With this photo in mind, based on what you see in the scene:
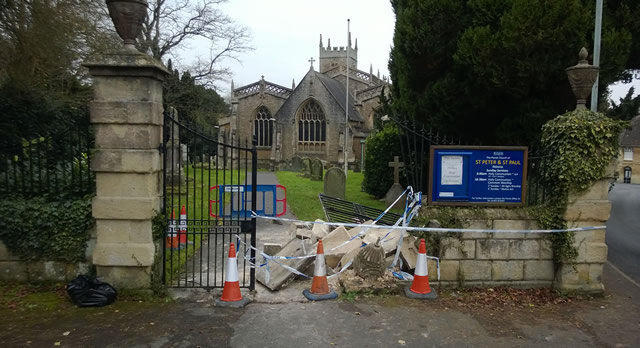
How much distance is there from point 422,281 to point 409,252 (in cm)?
67

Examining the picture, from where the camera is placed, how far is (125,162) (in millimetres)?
5348

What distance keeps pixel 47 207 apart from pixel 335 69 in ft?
175

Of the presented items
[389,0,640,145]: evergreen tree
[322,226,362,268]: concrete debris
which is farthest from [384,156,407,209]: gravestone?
[322,226,362,268]: concrete debris

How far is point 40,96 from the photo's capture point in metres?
8.74

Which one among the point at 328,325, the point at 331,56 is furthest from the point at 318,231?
the point at 331,56

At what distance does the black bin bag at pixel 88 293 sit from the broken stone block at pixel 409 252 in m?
3.91

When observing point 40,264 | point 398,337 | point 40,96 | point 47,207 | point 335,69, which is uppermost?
point 335,69

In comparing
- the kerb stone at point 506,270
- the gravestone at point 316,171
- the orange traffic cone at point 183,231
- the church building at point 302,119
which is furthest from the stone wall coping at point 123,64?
the church building at point 302,119

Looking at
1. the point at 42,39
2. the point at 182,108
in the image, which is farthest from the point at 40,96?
the point at 182,108

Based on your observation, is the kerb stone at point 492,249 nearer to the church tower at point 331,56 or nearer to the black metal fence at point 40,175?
the black metal fence at point 40,175

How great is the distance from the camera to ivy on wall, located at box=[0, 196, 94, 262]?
5.46 m

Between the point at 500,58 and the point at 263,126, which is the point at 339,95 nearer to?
the point at 263,126

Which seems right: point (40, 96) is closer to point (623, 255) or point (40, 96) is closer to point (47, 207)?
point (47, 207)

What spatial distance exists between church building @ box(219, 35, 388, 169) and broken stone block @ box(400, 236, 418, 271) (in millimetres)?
31489
